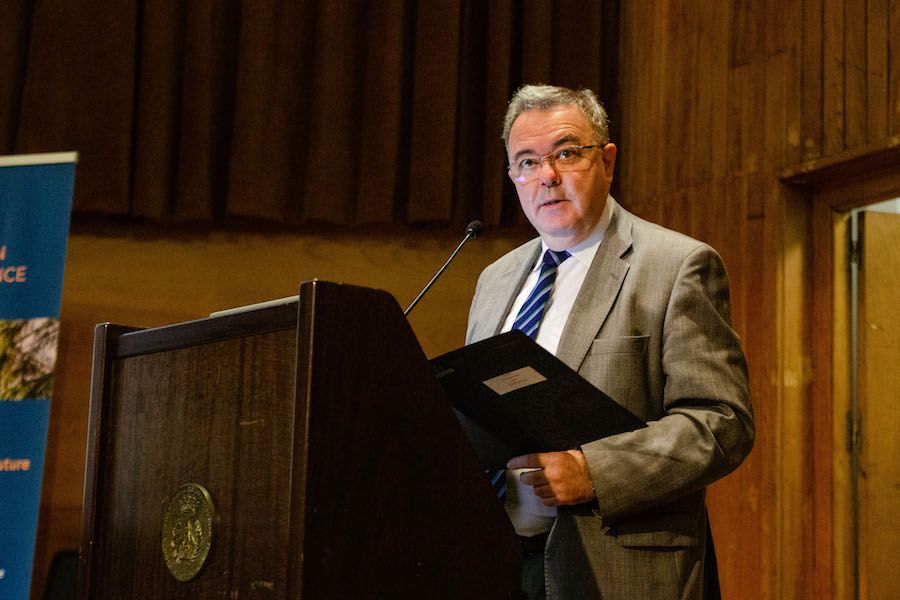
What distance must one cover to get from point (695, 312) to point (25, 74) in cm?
342

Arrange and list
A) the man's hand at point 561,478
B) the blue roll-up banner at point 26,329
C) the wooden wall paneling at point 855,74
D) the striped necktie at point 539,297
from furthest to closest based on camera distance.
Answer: the wooden wall paneling at point 855,74, the blue roll-up banner at point 26,329, the striped necktie at point 539,297, the man's hand at point 561,478

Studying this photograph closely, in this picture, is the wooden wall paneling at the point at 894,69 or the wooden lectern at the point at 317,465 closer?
the wooden lectern at the point at 317,465

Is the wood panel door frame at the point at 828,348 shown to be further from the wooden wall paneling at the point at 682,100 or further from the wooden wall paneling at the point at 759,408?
the wooden wall paneling at the point at 682,100

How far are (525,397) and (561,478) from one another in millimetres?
195

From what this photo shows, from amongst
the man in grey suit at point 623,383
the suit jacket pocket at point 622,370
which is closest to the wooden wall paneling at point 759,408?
the man in grey suit at point 623,383

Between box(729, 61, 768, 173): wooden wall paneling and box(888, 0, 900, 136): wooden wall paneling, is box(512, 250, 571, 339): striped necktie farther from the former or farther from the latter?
box(729, 61, 768, 173): wooden wall paneling

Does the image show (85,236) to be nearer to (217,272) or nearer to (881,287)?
(217,272)

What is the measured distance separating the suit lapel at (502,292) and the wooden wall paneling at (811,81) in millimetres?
1622

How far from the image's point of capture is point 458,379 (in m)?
1.64

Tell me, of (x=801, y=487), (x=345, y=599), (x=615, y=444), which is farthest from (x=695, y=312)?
(x=801, y=487)

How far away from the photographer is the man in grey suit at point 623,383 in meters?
1.77

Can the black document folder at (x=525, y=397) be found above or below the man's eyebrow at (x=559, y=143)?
below

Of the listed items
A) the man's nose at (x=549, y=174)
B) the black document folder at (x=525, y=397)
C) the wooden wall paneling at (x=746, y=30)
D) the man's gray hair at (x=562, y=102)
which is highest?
the wooden wall paneling at (x=746, y=30)

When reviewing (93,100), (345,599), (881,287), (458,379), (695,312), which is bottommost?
(345,599)
